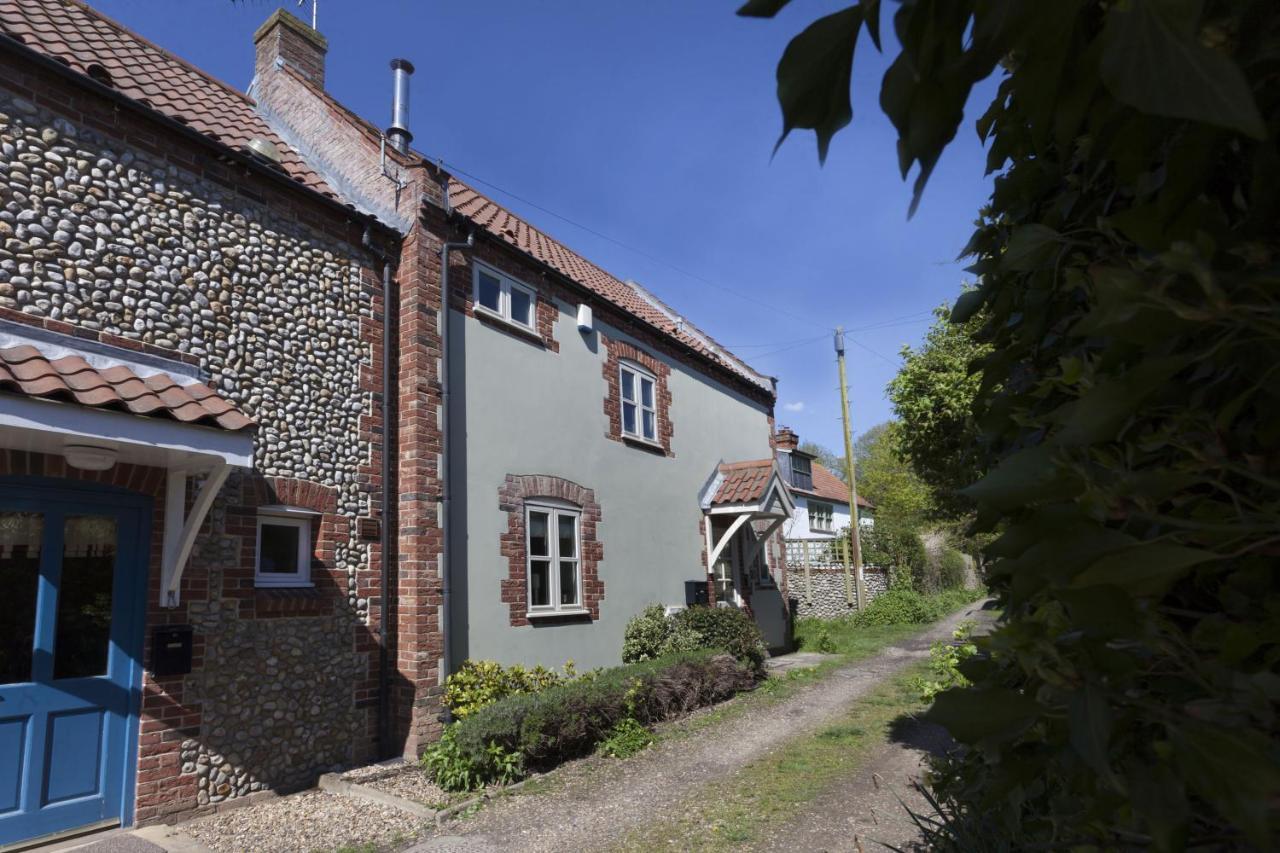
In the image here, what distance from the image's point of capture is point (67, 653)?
5887 mm

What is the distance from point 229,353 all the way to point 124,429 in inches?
74.7

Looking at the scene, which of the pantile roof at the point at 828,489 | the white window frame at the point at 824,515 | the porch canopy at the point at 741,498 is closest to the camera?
the porch canopy at the point at 741,498

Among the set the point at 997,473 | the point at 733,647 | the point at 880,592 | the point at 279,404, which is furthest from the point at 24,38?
the point at 880,592

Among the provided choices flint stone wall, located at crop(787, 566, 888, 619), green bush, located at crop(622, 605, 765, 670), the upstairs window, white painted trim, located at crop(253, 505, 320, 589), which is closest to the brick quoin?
green bush, located at crop(622, 605, 765, 670)

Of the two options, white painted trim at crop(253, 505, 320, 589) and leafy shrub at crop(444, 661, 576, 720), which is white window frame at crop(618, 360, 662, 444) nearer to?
leafy shrub at crop(444, 661, 576, 720)

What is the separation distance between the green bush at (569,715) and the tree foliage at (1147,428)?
280 inches

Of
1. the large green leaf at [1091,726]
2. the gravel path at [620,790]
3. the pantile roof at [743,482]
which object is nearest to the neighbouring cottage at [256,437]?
the gravel path at [620,790]

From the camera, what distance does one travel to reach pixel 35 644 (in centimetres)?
573

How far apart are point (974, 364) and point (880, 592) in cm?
2649

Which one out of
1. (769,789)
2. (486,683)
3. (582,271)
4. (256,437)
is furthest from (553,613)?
(582,271)

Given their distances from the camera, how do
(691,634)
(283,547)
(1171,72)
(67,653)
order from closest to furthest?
(1171,72) → (67,653) → (283,547) → (691,634)

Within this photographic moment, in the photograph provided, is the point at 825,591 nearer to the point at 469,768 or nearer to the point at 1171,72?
the point at 469,768

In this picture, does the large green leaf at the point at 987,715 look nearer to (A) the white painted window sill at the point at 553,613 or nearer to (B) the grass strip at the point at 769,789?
(B) the grass strip at the point at 769,789

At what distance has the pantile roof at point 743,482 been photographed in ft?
46.8
